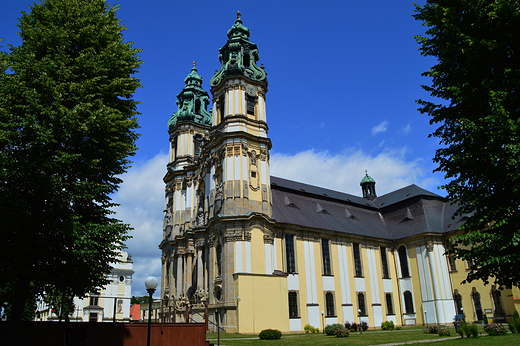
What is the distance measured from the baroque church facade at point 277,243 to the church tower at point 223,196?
4.8 inches

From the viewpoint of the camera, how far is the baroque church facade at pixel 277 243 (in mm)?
35281

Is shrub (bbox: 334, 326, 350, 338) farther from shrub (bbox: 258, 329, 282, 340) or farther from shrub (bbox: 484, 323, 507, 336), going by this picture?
shrub (bbox: 484, 323, 507, 336)

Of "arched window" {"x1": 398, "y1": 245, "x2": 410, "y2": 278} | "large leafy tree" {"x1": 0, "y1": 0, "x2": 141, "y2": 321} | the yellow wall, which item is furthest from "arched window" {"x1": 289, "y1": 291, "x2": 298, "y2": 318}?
"large leafy tree" {"x1": 0, "y1": 0, "x2": 141, "y2": 321}

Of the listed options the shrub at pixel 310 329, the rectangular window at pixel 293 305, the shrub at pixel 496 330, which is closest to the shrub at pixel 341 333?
the shrub at pixel 310 329

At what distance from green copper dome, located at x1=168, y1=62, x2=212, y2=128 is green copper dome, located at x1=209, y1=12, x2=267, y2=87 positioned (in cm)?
1062

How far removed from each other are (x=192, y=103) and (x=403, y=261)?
3537 cm

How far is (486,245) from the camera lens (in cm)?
1263

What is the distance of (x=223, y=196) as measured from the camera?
37.7m

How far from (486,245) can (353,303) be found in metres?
30.7

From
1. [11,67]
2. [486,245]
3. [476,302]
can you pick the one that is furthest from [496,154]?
[476,302]

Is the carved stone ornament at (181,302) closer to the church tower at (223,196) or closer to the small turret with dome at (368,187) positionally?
the church tower at (223,196)

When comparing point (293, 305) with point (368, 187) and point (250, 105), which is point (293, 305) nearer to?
point (250, 105)

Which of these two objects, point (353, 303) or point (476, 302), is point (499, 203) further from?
point (476, 302)

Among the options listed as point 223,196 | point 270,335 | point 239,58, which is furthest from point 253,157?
point 270,335
